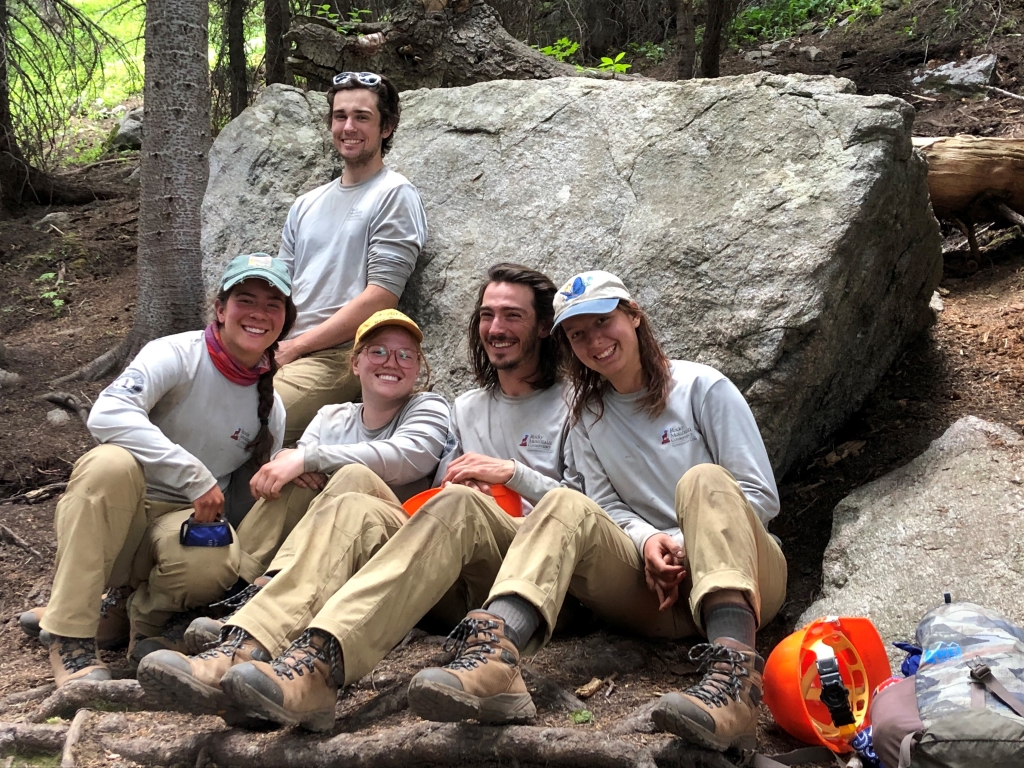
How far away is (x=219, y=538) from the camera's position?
11.4 ft

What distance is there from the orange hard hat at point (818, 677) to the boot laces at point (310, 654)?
1.40 metres

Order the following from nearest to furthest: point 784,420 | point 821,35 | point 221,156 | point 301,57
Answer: point 784,420 → point 221,156 → point 301,57 → point 821,35

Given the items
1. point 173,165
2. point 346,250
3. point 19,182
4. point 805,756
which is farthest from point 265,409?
point 19,182

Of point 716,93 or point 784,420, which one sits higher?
point 716,93

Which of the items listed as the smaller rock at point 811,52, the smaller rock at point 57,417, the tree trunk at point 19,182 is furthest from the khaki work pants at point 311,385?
the smaller rock at point 811,52

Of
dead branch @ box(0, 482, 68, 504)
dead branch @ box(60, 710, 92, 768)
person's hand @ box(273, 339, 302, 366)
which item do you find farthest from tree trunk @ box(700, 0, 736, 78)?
dead branch @ box(60, 710, 92, 768)

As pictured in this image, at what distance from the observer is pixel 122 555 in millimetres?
3543

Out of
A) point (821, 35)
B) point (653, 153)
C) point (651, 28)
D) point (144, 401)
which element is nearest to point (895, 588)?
point (653, 153)

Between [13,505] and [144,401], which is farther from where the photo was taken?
[13,505]

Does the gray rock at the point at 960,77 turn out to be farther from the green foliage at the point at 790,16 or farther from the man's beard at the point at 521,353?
the man's beard at the point at 521,353

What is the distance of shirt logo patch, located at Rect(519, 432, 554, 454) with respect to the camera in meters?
3.73

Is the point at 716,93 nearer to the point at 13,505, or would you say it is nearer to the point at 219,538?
the point at 219,538

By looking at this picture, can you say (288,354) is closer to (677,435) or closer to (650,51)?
(677,435)

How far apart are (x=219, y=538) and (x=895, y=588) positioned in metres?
2.63
